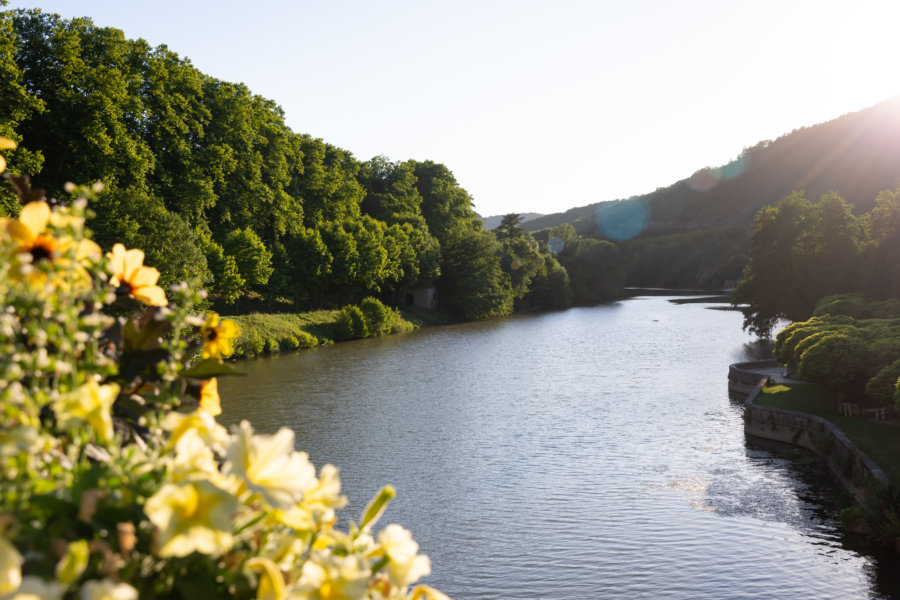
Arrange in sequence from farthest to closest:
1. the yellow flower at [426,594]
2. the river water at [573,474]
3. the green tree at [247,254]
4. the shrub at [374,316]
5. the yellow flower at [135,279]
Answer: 1. the shrub at [374,316]
2. the green tree at [247,254]
3. the river water at [573,474]
4. the yellow flower at [135,279]
5. the yellow flower at [426,594]

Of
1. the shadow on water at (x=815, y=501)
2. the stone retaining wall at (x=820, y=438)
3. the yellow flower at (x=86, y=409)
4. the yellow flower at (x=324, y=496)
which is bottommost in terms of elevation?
the shadow on water at (x=815, y=501)

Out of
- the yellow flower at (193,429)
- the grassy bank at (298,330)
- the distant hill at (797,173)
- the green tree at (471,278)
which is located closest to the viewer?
the yellow flower at (193,429)

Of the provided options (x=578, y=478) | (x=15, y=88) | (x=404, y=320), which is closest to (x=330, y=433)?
(x=578, y=478)

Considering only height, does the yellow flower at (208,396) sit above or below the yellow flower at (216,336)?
below

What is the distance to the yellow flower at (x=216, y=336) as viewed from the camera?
6.63 feet

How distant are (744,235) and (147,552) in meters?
151

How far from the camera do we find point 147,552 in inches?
47.5

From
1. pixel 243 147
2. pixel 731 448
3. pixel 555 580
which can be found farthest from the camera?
pixel 243 147

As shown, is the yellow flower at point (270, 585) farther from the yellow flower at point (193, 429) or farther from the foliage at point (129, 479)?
the yellow flower at point (193, 429)

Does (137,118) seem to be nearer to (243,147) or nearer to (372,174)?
(243,147)

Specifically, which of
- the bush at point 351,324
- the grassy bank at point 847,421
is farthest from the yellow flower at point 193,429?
the bush at point 351,324

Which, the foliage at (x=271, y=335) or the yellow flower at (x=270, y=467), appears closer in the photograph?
the yellow flower at (x=270, y=467)

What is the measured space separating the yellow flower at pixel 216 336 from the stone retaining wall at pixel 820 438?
1577cm

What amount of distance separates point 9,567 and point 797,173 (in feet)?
626
